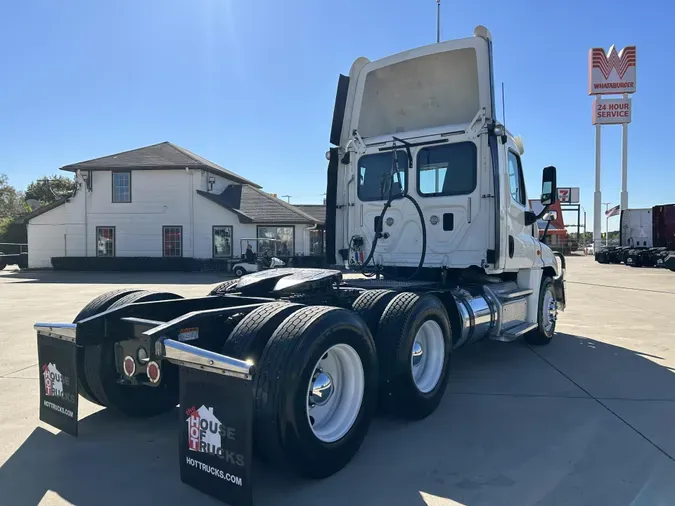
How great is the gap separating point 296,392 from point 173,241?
26.6m

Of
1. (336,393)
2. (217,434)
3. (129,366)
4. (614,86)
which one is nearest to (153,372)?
(129,366)

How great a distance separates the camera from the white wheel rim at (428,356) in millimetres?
4375

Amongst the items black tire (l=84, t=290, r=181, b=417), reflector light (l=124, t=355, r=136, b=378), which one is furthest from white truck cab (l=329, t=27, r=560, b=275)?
reflector light (l=124, t=355, r=136, b=378)

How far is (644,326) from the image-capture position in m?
A: 9.09

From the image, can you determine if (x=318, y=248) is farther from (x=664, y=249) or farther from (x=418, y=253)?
(x=418, y=253)

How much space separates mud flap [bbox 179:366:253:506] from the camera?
2.52 meters

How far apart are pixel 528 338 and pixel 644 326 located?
327cm

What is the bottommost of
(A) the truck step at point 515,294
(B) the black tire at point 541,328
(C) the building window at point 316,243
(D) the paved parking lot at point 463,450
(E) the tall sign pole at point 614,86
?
(D) the paved parking lot at point 463,450

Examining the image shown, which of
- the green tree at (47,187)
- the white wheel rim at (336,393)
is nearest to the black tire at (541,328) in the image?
the white wheel rim at (336,393)

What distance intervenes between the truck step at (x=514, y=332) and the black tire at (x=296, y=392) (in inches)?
127

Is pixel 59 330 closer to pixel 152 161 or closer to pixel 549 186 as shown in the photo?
pixel 549 186

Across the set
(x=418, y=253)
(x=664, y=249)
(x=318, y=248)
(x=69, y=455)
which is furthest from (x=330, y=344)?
(x=664, y=249)

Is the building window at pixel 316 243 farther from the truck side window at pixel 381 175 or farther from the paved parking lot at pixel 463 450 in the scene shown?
the paved parking lot at pixel 463 450

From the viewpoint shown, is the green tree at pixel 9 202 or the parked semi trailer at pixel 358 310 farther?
the green tree at pixel 9 202
